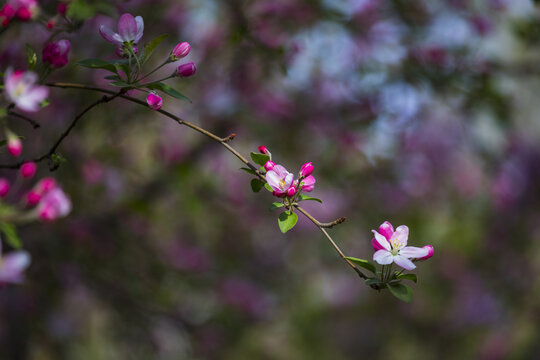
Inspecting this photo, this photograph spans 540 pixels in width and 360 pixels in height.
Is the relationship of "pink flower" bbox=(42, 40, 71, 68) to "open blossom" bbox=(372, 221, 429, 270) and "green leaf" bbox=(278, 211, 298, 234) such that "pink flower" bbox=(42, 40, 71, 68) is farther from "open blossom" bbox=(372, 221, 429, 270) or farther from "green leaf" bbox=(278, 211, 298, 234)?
"open blossom" bbox=(372, 221, 429, 270)

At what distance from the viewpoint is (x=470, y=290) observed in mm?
3795

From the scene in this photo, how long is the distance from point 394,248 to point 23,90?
0.57m

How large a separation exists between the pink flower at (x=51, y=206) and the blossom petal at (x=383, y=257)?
48 centimetres

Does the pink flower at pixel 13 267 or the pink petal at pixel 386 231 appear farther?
the pink petal at pixel 386 231

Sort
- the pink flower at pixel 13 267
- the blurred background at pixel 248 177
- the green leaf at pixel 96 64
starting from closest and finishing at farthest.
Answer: the pink flower at pixel 13 267
the green leaf at pixel 96 64
the blurred background at pixel 248 177

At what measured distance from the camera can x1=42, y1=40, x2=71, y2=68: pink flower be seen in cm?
70

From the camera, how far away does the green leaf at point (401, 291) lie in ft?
2.13

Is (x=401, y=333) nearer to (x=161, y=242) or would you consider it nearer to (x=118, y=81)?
(x=161, y=242)

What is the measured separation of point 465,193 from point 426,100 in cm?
192

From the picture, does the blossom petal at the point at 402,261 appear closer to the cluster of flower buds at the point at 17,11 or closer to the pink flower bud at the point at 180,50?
the pink flower bud at the point at 180,50

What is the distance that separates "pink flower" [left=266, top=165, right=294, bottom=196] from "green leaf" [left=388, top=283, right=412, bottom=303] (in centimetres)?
21

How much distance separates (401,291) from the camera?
26.4 inches

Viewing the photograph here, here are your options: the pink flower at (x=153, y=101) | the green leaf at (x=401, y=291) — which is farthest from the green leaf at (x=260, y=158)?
the green leaf at (x=401, y=291)

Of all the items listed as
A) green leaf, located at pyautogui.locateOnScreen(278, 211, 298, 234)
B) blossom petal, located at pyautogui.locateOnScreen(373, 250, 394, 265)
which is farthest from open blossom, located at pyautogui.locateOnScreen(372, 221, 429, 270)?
green leaf, located at pyautogui.locateOnScreen(278, 211, 298, 234)
